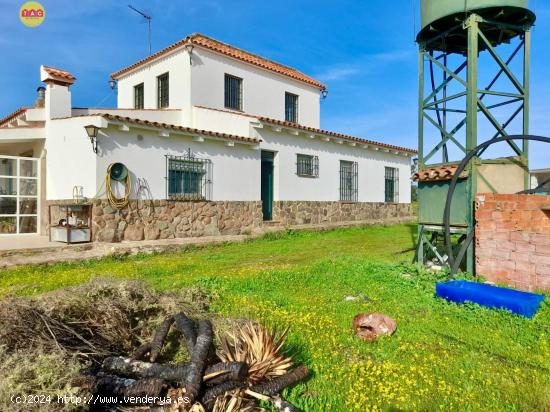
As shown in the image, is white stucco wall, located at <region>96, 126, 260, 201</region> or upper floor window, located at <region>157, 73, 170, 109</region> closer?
white stucco wall, located at <region>96, 126, 260, 201</region>

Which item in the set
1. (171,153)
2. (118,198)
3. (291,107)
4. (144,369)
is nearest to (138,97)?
(171,153)

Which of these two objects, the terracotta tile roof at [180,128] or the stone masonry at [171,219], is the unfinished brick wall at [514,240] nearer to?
the stone masonry at [171,219]

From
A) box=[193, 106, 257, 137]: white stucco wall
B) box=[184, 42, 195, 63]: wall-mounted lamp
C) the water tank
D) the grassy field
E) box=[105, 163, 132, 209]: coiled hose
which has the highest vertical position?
box=[184, 42, 195, 63]: wall-mounted lamp

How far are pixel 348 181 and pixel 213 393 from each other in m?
16.3

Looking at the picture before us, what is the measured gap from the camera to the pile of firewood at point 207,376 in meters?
2.31

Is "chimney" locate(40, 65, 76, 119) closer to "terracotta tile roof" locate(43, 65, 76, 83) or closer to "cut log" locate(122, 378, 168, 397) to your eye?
"terracotta tile roof" locate(43, 65, 76, 83)

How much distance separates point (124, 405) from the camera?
7.57ft

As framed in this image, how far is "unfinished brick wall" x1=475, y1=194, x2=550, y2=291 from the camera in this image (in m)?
5.43

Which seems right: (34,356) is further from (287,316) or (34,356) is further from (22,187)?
(22,187)

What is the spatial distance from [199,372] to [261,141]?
40.6ft

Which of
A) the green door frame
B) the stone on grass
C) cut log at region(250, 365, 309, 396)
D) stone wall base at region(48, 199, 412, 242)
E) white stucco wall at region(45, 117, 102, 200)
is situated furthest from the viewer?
the green door frame

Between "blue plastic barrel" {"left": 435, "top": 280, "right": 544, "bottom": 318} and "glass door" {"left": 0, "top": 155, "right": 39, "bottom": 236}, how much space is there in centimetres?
1162

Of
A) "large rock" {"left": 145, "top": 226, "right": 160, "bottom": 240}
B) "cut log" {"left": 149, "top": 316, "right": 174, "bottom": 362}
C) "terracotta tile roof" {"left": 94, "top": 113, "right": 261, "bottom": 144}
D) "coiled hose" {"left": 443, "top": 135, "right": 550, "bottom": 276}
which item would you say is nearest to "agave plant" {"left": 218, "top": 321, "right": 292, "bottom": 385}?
"cut log" {"left": 149, "top": 316, "right": 174, "bottom": 362}

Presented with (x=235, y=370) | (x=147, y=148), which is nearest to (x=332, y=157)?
(x=147, y=148)
